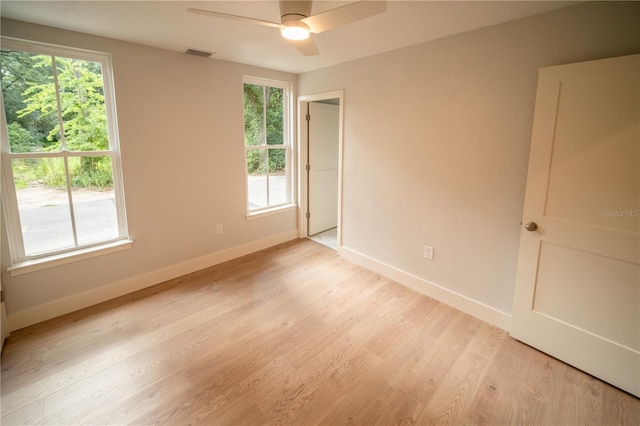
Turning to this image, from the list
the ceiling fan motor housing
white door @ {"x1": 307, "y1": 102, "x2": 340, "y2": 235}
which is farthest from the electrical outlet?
the ceiling fan motor housing

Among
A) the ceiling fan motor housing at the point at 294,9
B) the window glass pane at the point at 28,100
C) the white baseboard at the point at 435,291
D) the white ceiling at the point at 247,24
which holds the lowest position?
the white baseboard at the point at 435,291

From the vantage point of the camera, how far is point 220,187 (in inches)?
135

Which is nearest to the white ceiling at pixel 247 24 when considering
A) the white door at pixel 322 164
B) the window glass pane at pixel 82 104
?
the window glass pane at pixel 82 104

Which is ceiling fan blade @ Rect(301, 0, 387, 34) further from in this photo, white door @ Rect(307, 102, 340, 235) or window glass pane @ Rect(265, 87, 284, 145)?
white door @ Rect(307, 102, 340, 235)

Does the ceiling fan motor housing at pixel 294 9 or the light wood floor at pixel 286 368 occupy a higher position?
the ceiling fan motor housing at pixel 294 9

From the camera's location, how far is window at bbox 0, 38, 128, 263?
222 cm

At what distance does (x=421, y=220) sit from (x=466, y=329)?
1.01m

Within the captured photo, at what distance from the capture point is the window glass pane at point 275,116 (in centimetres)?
384

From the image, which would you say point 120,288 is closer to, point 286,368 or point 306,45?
point 286,368

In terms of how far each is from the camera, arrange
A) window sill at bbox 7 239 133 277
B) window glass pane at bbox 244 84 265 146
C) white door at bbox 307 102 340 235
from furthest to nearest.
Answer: white door at bbox 307 102 340 235 < window glass pane at bbox 244 84 265 146 < window sill at bbox 7 239 133 277

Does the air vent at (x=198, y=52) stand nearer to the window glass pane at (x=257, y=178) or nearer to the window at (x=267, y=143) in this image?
the window at (x=267, y=143)

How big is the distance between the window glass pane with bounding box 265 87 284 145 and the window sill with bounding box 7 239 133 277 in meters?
2.07

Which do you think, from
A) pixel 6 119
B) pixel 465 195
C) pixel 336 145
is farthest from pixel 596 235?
pixel 6 119

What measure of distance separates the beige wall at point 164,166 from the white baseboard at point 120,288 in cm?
1
